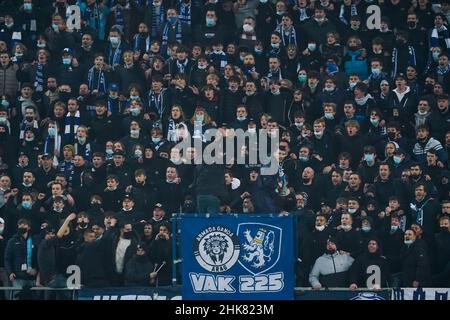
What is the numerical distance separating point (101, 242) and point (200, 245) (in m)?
1.53

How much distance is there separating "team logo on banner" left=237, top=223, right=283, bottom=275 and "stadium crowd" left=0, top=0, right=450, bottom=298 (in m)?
0.48

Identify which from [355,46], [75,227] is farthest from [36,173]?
[355,46]

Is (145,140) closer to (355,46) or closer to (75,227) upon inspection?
(75,227)

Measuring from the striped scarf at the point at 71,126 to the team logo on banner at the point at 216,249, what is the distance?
11.9 feet

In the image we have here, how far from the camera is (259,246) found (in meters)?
17.9

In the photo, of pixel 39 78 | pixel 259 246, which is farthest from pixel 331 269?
pixel 39 78

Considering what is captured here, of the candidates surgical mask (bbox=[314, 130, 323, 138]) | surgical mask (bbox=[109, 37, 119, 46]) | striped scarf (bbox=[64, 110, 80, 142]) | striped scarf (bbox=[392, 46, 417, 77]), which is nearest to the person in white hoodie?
surgical mask (bbox=[314, 130, 323, 138])

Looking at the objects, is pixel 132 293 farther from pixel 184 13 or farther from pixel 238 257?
pixel 184 13

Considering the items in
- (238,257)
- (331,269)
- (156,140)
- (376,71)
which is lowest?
(331,269)

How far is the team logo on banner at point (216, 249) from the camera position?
1789 cm

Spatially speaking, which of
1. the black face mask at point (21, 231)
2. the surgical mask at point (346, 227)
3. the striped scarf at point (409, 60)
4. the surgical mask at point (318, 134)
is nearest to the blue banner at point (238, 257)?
the surgical mask at point (346, 227)

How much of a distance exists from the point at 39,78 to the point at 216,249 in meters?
5.40

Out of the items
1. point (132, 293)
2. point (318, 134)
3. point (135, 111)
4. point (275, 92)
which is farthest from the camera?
point (275, 92)

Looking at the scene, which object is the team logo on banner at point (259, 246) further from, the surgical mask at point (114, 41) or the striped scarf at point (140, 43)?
the surgical mask at point (114, 41)
